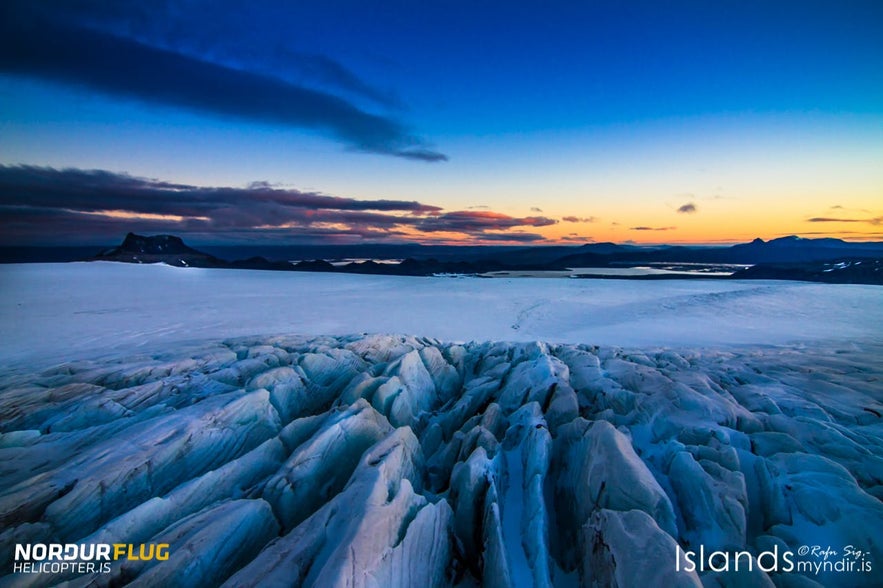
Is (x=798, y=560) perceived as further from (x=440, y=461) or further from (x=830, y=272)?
(x=830, y=272)

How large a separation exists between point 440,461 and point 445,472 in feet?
0.85

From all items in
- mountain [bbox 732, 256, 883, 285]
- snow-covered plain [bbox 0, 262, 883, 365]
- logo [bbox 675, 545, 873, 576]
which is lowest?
snow-covered plain [bbox 0, 262, 883, 365]

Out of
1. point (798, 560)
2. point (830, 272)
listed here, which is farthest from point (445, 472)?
point (830, 272)

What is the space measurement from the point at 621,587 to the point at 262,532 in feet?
13.7

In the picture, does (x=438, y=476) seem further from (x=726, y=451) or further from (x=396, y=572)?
(x=726, y=451)

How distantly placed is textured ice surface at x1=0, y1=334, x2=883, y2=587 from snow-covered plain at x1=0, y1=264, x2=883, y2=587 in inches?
1.0

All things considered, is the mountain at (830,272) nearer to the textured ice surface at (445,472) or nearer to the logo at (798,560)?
the textured ice surface at (445,472)

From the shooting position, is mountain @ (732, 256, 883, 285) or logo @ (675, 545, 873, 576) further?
mountain @ (732, 256, 883, 285)

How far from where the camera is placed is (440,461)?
6332 millimetres

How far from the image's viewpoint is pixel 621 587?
11.3 feet

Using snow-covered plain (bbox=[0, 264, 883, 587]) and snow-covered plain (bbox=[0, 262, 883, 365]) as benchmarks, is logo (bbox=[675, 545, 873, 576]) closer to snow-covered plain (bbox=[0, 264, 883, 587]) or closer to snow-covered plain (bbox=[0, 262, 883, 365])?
snow-covered plain (bbox=[0, 264, 883, 587])

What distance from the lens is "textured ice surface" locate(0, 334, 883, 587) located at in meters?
4.02

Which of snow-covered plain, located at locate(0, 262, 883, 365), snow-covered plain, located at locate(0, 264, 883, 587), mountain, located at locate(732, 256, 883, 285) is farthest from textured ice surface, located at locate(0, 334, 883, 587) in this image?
mountain, located at locate(732, 256, 883, 285)

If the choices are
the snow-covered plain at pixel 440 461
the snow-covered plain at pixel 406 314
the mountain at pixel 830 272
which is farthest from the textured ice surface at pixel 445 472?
the mountain at pixel 830 272
